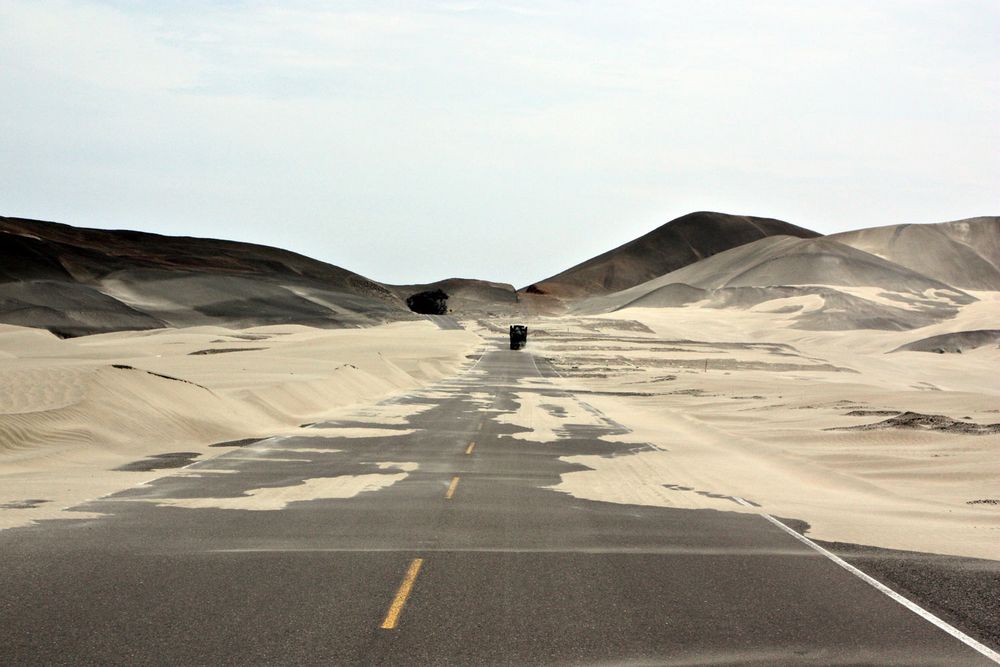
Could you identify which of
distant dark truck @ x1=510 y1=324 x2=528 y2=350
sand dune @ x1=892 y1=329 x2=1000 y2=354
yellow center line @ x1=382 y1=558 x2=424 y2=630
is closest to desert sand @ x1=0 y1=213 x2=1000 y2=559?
yellow center line @ x1=382 y1=558 x2=424 y2=630

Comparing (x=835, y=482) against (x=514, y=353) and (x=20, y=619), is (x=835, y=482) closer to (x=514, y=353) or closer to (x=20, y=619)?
(x=20, y=619)

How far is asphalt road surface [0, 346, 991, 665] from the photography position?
7.83 m

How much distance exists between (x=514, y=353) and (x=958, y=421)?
5799cm

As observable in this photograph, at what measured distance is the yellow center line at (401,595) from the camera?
8453mm

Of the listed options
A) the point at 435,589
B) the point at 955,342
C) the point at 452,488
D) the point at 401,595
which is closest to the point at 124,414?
the point at 452,488

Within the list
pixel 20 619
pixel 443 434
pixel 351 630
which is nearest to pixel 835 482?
pixel 443 434

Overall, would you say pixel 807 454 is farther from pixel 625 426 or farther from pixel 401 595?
pixel 401 595

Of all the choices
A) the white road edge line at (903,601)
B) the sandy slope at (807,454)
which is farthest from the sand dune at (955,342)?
the white road edge line at (903,601)

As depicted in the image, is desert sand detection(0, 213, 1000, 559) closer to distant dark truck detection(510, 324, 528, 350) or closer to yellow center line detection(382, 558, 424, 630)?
yellow center line detection(382, 558, 424, 630)

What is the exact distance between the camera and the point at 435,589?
31.5ft

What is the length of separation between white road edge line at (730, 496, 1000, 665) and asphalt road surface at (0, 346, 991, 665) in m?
0.12

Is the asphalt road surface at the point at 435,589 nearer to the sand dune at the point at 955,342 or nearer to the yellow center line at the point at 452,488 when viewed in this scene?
the yellow center line at the point at 452,488

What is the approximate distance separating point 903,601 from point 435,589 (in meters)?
4.37

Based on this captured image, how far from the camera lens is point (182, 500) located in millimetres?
14836
